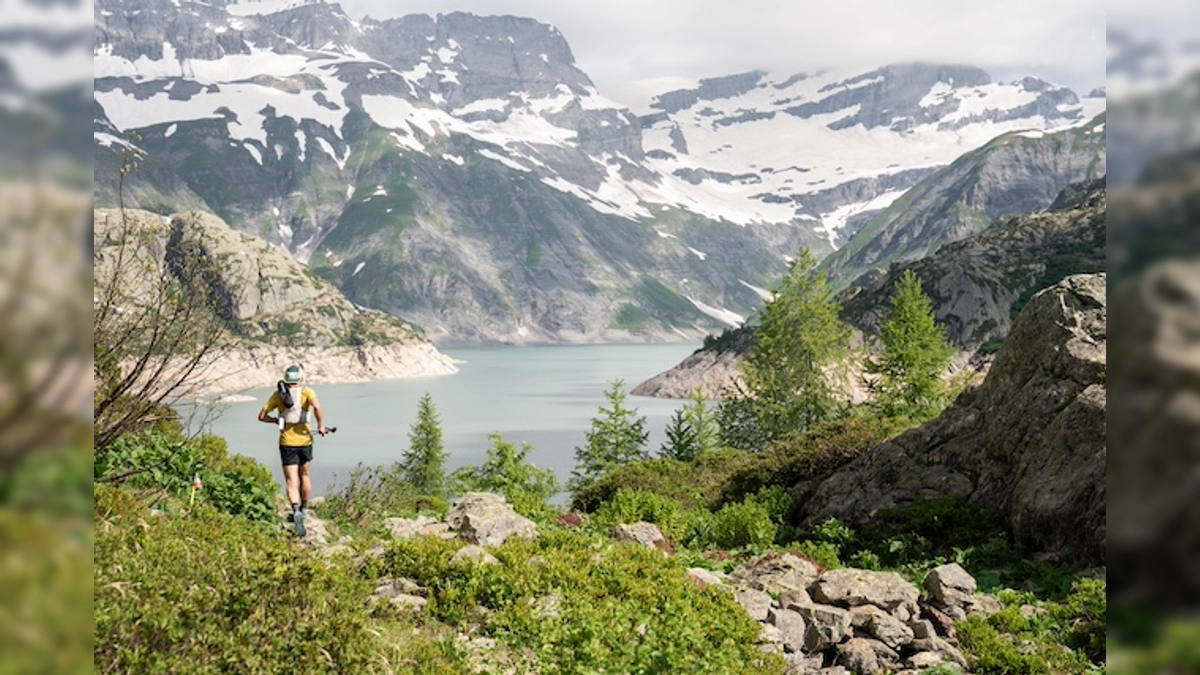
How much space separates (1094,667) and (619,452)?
3796cm

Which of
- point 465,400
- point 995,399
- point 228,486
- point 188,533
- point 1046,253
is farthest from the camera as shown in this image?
point 465,400

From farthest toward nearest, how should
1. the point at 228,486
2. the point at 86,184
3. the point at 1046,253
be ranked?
the point at 1046,253
the point at 228,486
the point at 86,184

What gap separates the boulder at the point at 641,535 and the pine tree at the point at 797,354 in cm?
3049

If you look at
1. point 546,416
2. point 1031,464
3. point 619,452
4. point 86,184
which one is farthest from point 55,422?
point 546,416

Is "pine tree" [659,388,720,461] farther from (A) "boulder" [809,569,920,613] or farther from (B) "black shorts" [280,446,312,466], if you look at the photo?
(B) "black shorts" [280,446,312,466]

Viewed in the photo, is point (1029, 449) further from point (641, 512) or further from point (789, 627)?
point (641, 512)

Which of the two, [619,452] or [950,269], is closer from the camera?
[619,452]

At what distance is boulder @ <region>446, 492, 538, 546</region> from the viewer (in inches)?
515

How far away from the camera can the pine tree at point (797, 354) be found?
4525 cm

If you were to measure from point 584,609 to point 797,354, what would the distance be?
38.5m

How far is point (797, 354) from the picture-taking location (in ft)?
152

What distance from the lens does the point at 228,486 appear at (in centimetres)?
1241

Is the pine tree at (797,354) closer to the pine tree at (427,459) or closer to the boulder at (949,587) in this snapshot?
the pine tree at (427,459)

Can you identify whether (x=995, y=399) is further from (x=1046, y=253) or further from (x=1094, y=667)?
(x=1046, y=253)
